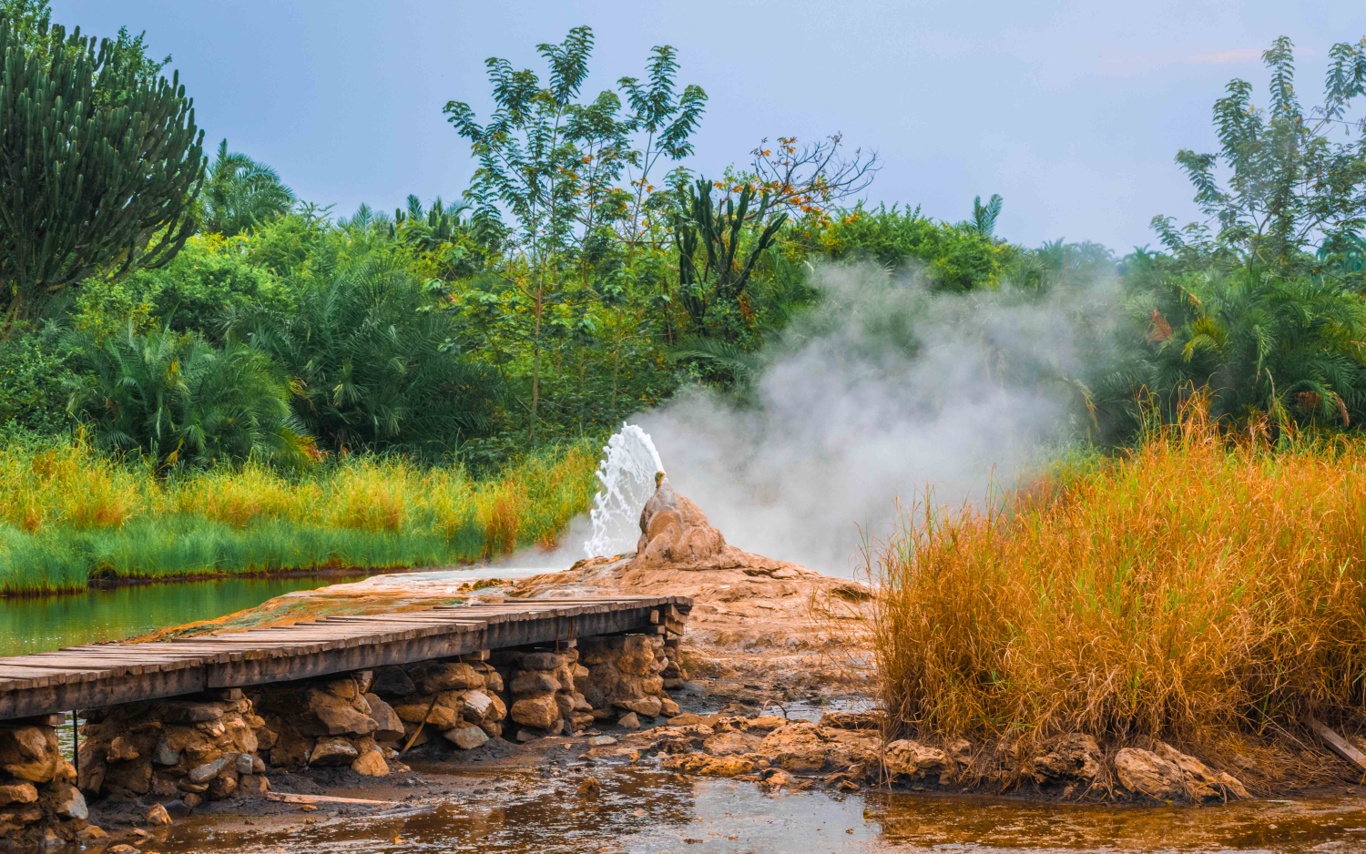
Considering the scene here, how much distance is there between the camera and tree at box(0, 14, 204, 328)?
20516mm

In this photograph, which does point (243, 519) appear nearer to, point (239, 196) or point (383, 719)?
point (383, 719)

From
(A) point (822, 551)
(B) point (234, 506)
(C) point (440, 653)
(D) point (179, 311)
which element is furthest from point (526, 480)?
(C) point (440, 653)

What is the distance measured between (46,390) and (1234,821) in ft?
70.7

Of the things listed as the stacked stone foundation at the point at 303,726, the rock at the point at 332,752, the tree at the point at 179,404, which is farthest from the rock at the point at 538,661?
the tree at the point at 179,404

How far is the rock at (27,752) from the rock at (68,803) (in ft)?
0.29

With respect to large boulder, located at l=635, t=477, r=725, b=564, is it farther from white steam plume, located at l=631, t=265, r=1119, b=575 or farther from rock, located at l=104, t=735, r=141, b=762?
rock, located at l=104, t=735, r=141, b=762

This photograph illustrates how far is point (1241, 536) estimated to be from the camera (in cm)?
645

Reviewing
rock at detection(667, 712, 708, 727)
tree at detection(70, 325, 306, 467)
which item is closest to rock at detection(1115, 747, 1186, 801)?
rock at detection(667, 712, 708, 727)

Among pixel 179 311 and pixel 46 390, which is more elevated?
pixel 179 311

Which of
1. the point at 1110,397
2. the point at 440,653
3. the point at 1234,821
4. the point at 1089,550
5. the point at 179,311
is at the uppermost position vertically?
the point at 179,311

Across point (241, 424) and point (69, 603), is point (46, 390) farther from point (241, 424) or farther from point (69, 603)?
point (69, 603)

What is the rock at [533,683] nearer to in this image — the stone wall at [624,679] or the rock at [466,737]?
the rock at [466,737]

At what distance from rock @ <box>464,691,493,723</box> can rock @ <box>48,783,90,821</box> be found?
2068 mm

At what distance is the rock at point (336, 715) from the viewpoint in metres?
5.86
